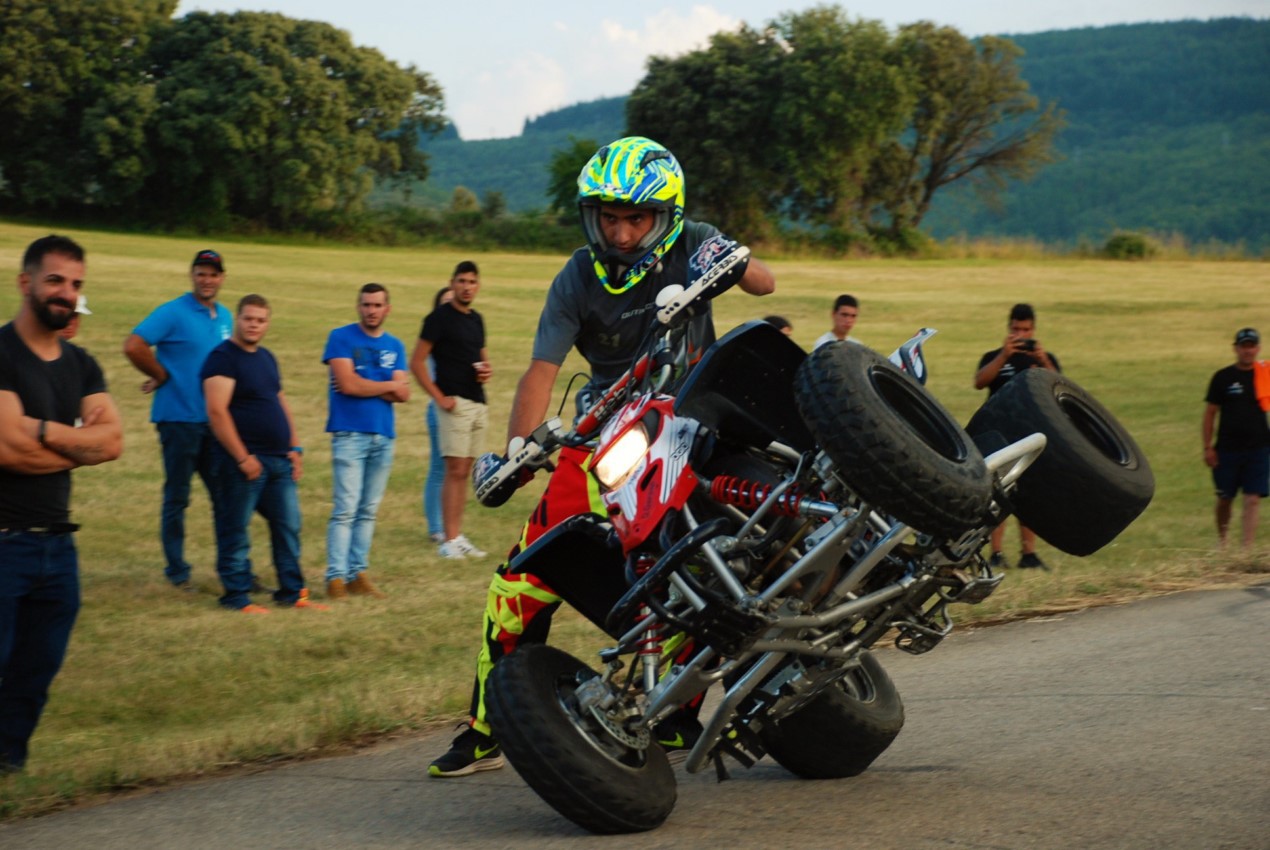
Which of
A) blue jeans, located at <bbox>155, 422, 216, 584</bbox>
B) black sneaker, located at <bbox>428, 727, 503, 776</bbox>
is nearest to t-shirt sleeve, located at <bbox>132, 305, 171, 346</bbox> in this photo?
blue jeans, located at <bbox>155, 422, 216, 584</bbox>

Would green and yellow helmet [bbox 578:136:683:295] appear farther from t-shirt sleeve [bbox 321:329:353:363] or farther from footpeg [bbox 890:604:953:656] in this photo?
t-shirt sleeve [bbox 321:329:353:363]

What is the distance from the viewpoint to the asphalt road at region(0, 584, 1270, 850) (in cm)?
443

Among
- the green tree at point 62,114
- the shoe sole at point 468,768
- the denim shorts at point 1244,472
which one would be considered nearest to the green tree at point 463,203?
the green tree at point 62,114

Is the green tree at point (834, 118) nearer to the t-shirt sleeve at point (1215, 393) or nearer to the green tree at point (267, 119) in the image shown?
the green tree at point (267, 119)

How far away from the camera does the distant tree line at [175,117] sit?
182 feet

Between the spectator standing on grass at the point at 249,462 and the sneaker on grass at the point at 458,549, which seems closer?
the spectator standing on grass at the point at 249,462

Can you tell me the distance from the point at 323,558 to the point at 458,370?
2035 mm

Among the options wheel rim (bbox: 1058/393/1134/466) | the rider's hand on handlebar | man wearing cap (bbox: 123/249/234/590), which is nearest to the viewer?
the rider's hand on handlebar

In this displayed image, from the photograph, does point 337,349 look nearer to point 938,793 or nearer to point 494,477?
point 494,477

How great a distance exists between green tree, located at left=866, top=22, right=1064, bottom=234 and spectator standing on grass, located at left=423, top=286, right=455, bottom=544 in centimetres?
6187

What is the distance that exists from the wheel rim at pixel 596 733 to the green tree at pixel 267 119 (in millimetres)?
55363

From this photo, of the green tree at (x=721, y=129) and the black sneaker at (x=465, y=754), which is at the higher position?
the green tree at (x=721, y=129)

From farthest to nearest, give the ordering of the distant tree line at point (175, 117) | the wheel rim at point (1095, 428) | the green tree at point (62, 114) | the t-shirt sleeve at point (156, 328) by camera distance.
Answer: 1. the distant tree line at point (175, 117)
2. the green tree at point (62, 114)
3. the t-shirt sleeve at point (156, 328)
4. the wheel rim at point (1095, 428)

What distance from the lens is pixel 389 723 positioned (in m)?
6.35
